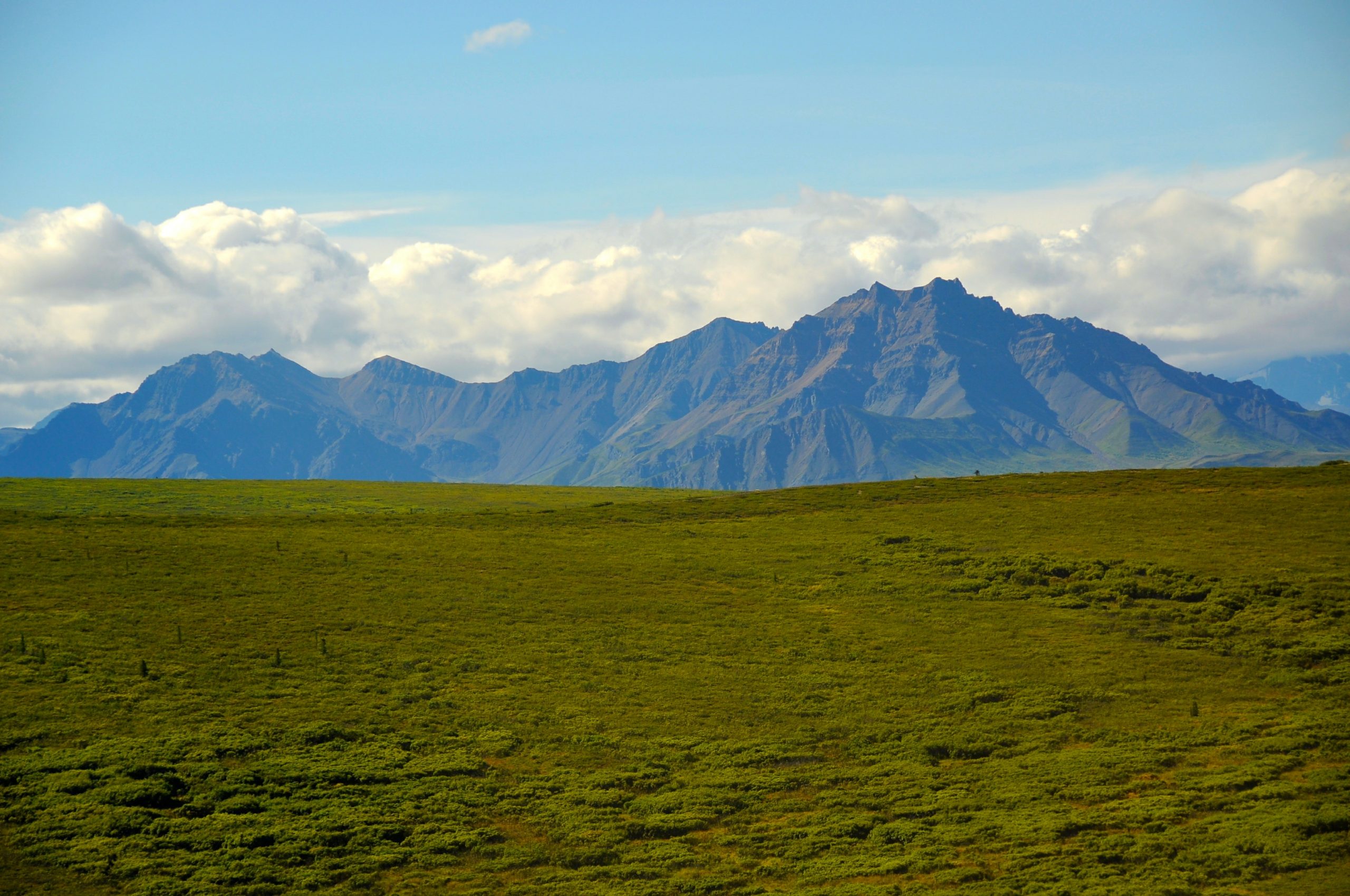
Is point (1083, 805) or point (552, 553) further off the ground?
point (552, 553)

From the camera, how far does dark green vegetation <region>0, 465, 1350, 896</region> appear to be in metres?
35.2

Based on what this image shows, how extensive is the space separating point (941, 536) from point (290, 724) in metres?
56.4

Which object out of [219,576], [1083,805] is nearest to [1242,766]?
[1083,805]

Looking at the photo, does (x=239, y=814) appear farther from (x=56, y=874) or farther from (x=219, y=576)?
(x=219, y=576)

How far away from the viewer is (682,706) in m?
50.6

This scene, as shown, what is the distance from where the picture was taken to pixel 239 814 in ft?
124

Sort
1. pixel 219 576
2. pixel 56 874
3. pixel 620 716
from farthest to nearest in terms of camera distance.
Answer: pixel 219 576 < pixel 620 716 < pixel 56 874

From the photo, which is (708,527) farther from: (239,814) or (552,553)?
(239,814)

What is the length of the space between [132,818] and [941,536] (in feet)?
212

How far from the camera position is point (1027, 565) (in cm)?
7350

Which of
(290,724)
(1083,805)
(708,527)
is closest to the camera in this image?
(1083,805)

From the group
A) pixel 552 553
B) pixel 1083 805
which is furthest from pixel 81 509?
pixel 1083 805

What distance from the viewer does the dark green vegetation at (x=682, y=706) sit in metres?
35.2

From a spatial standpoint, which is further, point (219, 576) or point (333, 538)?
point (333, 538)
